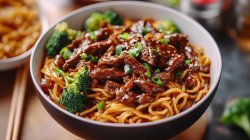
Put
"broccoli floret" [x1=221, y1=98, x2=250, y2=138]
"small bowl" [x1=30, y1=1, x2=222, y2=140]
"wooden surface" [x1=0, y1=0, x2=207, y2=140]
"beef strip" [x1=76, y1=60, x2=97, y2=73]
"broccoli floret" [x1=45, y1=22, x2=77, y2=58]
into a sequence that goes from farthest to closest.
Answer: "broccoli floret" [x1=221, y1=98, x2=250, y2=138] → "broccoli floret" [x1=45, y1=22, x2=77, y2=58] → "wooden surface" [x1=0, y1=0, x2=207, y2=140] → "beef strip" [x1=76, y1=60, x2=97, y2=73] → "small bowl" [x1=30, y1=1, x2=222, y2=140]

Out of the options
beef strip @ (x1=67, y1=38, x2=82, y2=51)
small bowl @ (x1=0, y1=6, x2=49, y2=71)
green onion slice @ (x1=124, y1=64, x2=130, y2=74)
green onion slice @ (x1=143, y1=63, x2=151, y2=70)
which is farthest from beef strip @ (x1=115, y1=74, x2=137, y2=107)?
small bowl @ (x1=0, y1=6, x2=49, y2=71)

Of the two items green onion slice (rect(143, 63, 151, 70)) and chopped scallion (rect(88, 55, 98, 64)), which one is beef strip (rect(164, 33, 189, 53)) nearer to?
green onion slice (rect(143, 63, 151, 70))

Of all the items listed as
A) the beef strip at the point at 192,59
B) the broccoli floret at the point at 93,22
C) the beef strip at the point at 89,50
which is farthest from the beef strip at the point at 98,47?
the beef strip at the point at 192,59

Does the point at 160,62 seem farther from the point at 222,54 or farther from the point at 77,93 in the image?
the point at 222,54

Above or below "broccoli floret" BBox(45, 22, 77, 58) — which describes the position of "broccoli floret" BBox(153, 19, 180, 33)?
above

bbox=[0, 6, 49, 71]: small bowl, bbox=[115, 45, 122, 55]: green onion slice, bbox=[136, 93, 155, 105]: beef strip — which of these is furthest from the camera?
bbox=[0, 6, 49, 71]: small bowl

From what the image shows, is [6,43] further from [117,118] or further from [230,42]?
[230,42]
